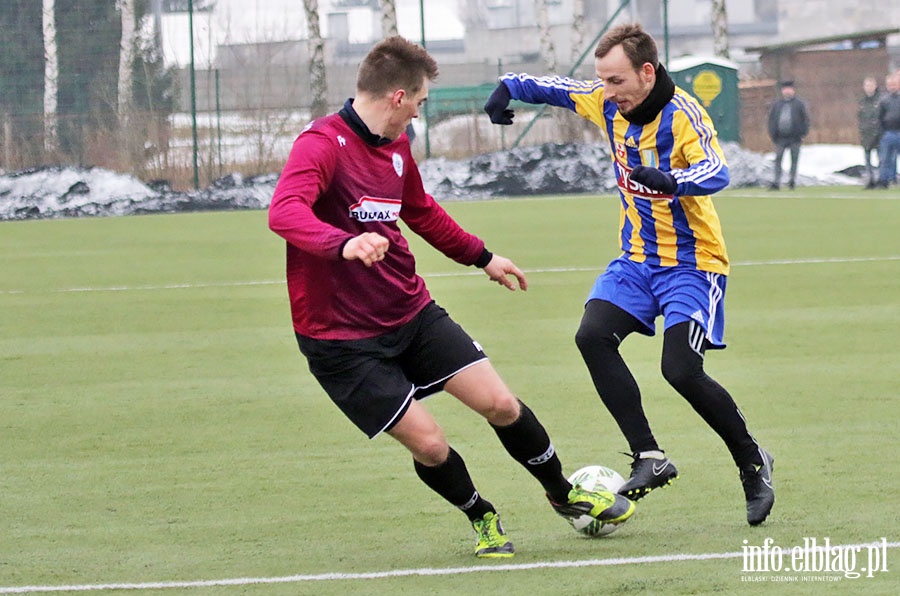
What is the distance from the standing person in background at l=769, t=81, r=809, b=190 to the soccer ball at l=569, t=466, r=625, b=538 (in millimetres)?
22079

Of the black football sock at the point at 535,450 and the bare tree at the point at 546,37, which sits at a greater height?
the bare tree at the point at 546,37

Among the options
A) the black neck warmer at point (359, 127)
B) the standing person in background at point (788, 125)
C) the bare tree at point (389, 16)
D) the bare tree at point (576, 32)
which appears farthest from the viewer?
the bare tree at point (576, 32)

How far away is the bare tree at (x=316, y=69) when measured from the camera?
101 ft

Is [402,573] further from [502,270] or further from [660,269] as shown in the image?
[660,269]

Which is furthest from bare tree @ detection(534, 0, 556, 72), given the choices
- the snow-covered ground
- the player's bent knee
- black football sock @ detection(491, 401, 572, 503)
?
the player's bent knee

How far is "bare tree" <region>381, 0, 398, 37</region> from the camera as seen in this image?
32.2m

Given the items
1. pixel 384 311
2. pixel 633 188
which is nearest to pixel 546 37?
pixel 633 188

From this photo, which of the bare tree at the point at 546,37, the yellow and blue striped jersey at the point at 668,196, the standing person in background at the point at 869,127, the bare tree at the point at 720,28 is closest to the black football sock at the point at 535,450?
the yellow and blue striped jersey at the point at 668,196

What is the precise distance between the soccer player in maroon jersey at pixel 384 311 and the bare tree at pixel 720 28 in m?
29.8

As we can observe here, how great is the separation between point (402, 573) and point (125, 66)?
24634 millimetres

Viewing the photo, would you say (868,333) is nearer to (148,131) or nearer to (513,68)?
(148,131)

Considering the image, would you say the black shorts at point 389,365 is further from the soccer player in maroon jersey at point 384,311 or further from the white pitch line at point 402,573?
the white pitch line at point 402,573

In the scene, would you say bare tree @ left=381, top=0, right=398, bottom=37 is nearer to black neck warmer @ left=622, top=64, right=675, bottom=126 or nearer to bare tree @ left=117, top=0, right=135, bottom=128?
bare tree @ left=117, top=0, right=135, bottom=128

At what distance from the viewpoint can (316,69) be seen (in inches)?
1222
